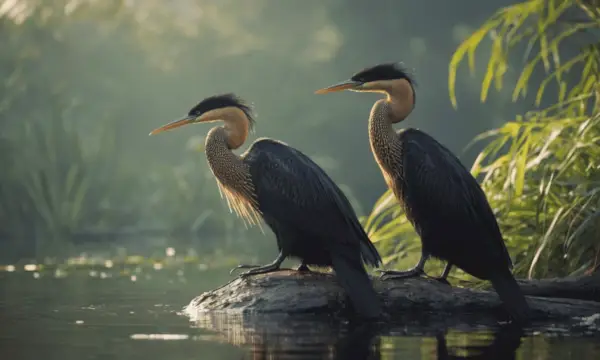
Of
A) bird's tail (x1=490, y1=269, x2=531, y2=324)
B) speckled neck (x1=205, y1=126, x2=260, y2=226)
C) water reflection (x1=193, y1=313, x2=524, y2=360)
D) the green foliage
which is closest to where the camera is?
water reflection (x1=193, y1=313, x2=524, y2=360)

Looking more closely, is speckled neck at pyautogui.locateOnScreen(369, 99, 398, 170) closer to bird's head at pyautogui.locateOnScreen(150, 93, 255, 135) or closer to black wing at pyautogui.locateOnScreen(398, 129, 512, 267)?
black wing at pyautogui.locateOnScreen(398, 129, 512, 267)

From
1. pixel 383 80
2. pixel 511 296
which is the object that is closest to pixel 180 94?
pixel 383 80

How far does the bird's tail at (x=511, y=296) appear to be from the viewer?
6234 mm

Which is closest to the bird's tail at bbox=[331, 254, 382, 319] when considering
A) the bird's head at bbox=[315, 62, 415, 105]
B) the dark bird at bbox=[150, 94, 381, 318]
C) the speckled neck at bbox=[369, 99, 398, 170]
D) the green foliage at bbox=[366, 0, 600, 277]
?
the dark bird at bbox=[150, 94, 381, 318]

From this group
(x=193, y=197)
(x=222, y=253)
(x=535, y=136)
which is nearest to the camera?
(x=535, y=136)

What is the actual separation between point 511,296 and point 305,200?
1.21 m

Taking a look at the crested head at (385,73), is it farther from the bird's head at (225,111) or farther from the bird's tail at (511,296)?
the bird's tail at (511,296)

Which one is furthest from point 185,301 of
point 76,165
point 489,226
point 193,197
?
point 193,197

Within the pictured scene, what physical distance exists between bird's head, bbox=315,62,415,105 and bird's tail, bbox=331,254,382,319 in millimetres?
1035

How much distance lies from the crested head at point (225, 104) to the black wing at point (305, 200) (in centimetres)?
39

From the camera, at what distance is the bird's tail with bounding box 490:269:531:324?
20.5 feet

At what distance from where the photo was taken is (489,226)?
657 cm

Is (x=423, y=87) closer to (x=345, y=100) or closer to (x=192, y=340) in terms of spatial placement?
(x=345, y=100)

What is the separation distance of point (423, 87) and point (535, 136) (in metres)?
22.0
